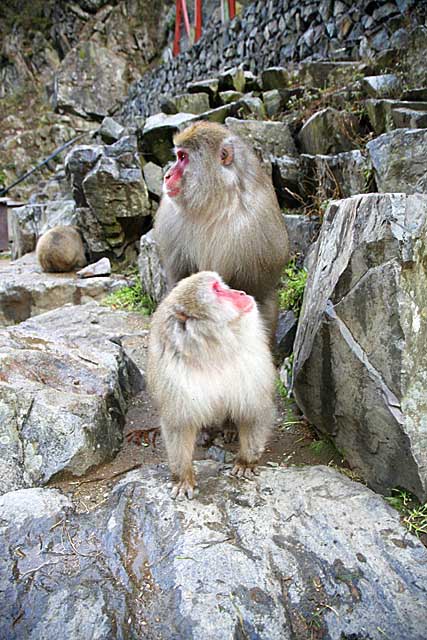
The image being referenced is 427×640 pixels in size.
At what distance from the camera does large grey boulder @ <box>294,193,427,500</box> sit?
6.89 ft

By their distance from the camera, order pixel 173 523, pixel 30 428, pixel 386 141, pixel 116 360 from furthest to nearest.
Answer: pixel 386 141 < pixel 116 360 < pixel 30 428 < pixel 173 523

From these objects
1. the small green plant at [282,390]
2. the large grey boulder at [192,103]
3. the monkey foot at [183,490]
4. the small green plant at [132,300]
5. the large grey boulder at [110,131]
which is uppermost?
the large grey boulder at [192,103]

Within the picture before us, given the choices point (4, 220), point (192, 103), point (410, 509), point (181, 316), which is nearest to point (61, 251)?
point (192, 103)

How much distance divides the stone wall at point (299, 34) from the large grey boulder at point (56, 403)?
18.8ft

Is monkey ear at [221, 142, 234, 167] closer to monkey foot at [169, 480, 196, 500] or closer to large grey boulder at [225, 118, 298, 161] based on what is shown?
monkey foot at [169, 480, 196, 500]

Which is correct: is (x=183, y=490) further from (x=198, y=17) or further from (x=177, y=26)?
(x=177, y=26)

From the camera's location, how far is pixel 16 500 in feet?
7.23

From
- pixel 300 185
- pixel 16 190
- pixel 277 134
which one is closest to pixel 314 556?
pixel 300 185

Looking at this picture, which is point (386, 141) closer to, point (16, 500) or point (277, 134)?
point (277, 134)

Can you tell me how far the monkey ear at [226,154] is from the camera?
2.72m

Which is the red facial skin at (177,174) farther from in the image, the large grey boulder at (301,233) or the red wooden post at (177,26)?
the red wooden post at (177,26)

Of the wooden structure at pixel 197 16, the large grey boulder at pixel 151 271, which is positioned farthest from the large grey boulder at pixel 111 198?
the wooden structure at pixel 197 16

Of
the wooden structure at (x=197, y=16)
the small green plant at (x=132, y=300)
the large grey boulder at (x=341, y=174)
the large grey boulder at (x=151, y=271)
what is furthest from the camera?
the wooden structure at (x=197, y=16)

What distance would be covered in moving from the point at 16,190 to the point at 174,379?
16486 mm
